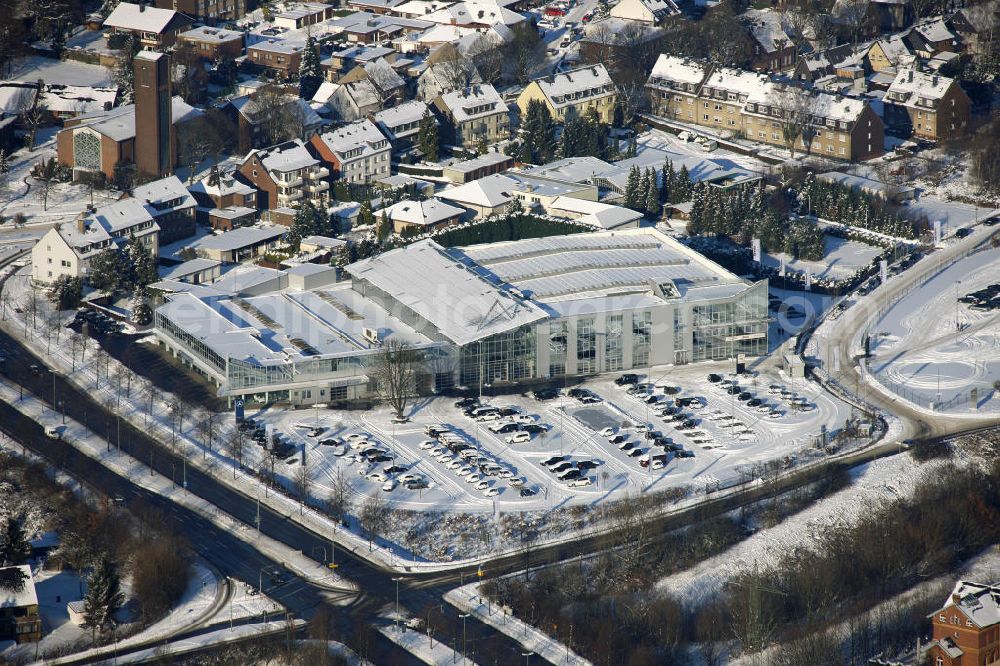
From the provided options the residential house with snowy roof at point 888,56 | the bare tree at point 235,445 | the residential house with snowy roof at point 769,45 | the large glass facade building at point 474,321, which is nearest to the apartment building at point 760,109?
the residential house with snowy roof at point 769,45

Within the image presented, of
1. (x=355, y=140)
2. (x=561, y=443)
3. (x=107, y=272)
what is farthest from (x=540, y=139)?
(x=561, y=443)

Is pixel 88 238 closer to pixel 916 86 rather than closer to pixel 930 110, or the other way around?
pixel 930 110

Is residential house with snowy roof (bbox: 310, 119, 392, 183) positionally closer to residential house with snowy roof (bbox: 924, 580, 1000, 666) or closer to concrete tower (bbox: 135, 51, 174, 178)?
concrete tower (bbox: 135, 51, 174, 178)

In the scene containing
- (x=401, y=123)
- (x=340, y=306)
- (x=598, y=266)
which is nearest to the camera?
(x=340, y=306)

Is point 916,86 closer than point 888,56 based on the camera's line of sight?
Yes

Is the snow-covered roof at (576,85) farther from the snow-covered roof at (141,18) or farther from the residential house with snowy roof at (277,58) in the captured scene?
the snow-covered roof at (141,18)

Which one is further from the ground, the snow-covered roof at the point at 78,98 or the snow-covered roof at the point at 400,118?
the snow-covered roof at the point at 400,118
